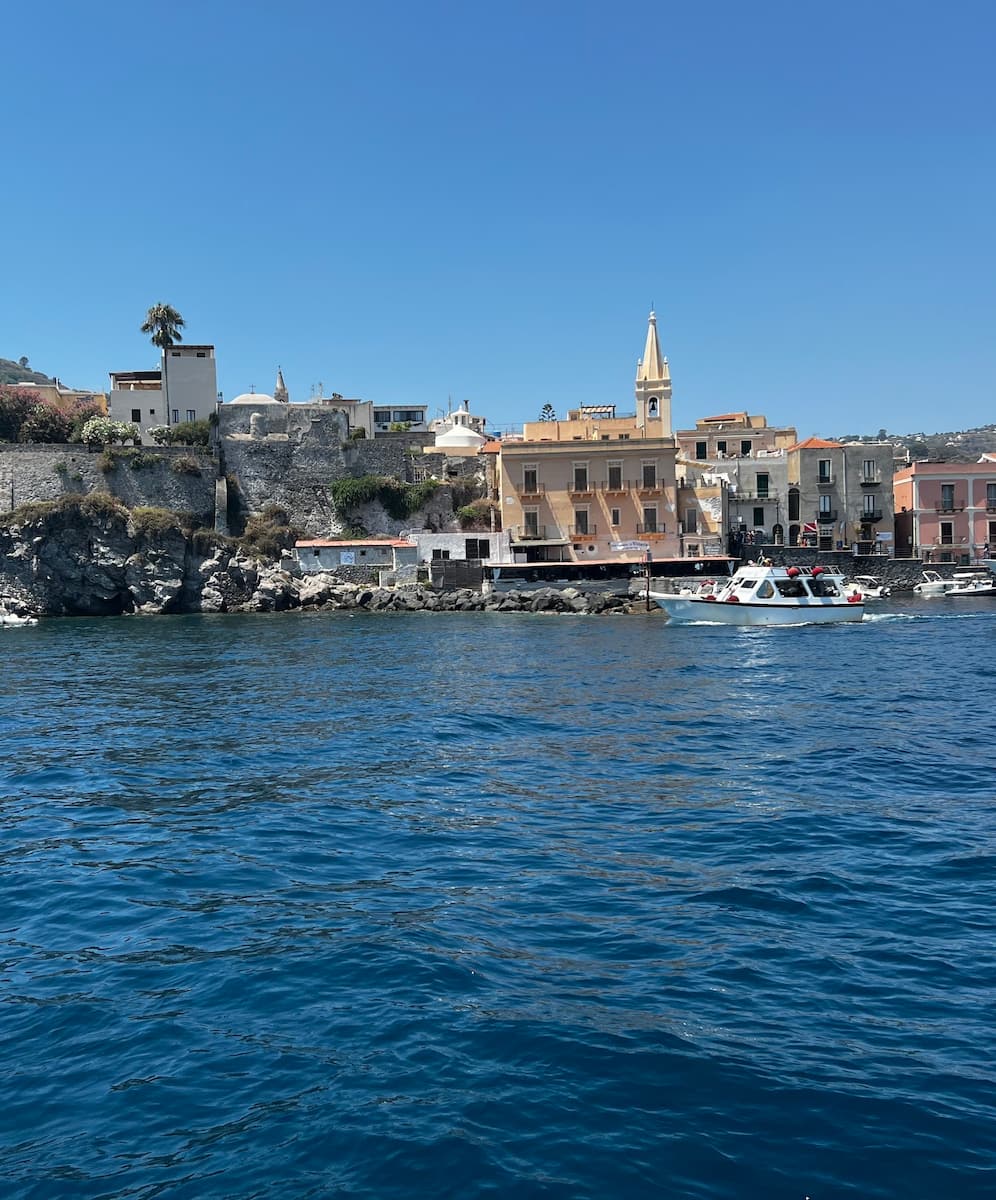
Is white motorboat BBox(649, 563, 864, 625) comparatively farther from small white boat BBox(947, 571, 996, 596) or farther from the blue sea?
the blue sea

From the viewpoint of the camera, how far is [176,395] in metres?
60.9

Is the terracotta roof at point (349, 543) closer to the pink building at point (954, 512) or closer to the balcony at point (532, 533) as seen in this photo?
the balcony at point (532, 533)

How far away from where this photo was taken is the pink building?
59625 millimetres

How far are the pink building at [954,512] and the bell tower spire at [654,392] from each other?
14598mm

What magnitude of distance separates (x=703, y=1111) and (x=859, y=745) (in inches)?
441

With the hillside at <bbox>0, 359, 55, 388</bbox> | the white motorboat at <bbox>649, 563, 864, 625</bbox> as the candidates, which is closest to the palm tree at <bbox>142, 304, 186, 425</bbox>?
the white motorboat at <bbox>649, 563, 864, 625</bbox>

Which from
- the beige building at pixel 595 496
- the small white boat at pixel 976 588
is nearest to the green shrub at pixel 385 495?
the beige building at pixel 595 496

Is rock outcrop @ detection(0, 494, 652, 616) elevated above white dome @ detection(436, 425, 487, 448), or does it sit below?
below

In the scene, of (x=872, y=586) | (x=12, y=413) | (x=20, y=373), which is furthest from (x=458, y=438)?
(x=20, y=373)

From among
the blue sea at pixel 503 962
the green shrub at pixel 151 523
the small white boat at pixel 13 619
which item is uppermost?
the green shrub at pixel 151 523

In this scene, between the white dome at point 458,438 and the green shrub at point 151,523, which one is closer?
the green shrub at point 151,523

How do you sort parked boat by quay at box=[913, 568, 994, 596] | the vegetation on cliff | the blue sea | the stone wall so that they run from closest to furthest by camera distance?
1. the blue sea
2. parked boat by quay at box=[913, 568, 994, 596]
3. the stone wall
4. the vegetation on cliff

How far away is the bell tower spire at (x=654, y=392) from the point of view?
199 feet

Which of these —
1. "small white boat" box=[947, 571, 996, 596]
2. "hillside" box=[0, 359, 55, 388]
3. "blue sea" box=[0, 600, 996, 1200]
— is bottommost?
"blue sea" box=[0, 600, 996, 1200]
